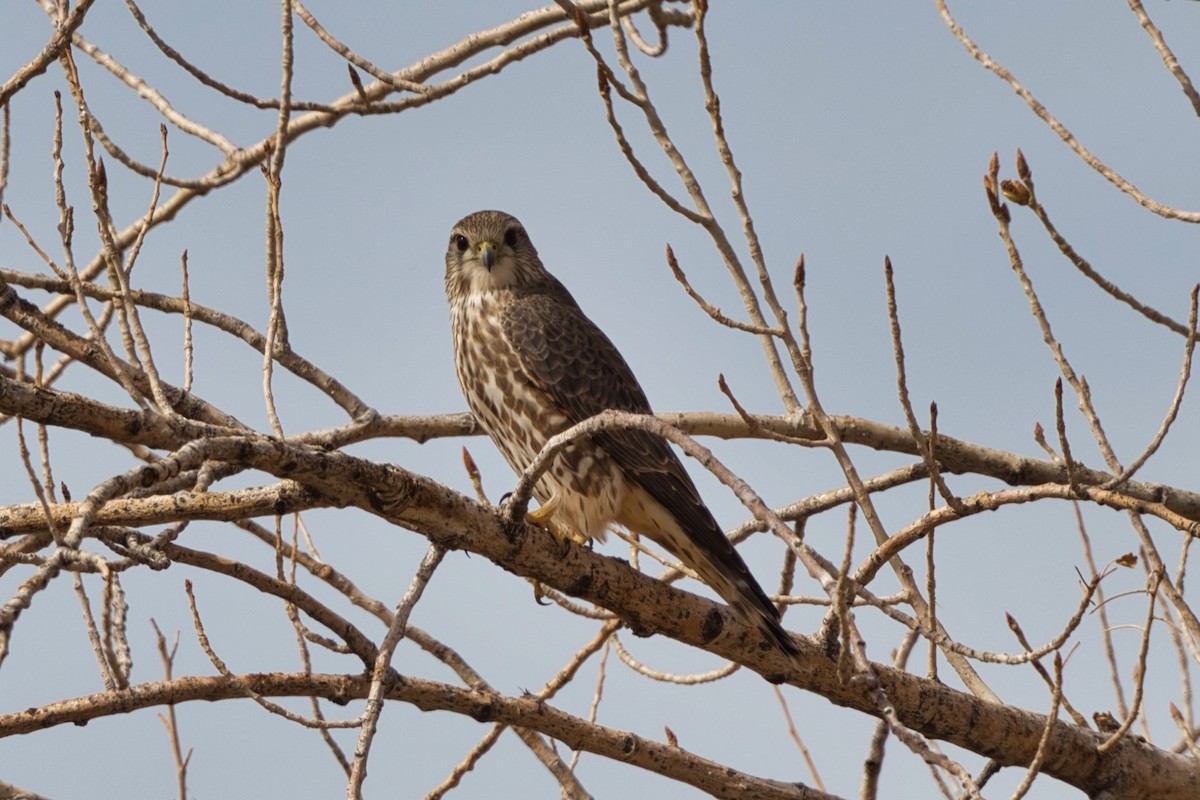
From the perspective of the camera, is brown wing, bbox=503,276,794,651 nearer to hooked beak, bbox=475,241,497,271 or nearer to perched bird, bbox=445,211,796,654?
perched bird, bbox=445,211,796,654

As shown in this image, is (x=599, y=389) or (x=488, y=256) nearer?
(x=599, y=389)

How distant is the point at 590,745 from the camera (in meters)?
3.89

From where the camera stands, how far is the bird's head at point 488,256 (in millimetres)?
5836

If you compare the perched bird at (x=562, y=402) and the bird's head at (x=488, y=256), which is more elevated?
the bird's head at (x=488, y=256)

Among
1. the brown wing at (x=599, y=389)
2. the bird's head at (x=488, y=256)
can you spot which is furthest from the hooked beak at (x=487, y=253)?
the brown wing at (x=599, y=389)

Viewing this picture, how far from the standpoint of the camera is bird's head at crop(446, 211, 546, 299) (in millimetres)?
5836

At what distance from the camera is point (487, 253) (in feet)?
19.2

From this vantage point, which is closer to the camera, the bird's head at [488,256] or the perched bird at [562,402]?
the perched bird at [562,402]

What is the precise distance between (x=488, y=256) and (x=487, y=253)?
0.05 feet

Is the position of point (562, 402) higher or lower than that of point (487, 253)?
lower

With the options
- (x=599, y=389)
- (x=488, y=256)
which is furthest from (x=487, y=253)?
(x=599, y=389)

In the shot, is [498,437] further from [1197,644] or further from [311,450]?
[1197,644]

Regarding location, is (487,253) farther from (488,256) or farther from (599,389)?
(599,389)

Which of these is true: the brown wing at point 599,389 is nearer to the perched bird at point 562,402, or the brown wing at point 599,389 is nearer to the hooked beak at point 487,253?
the perched bird at point 562,402
